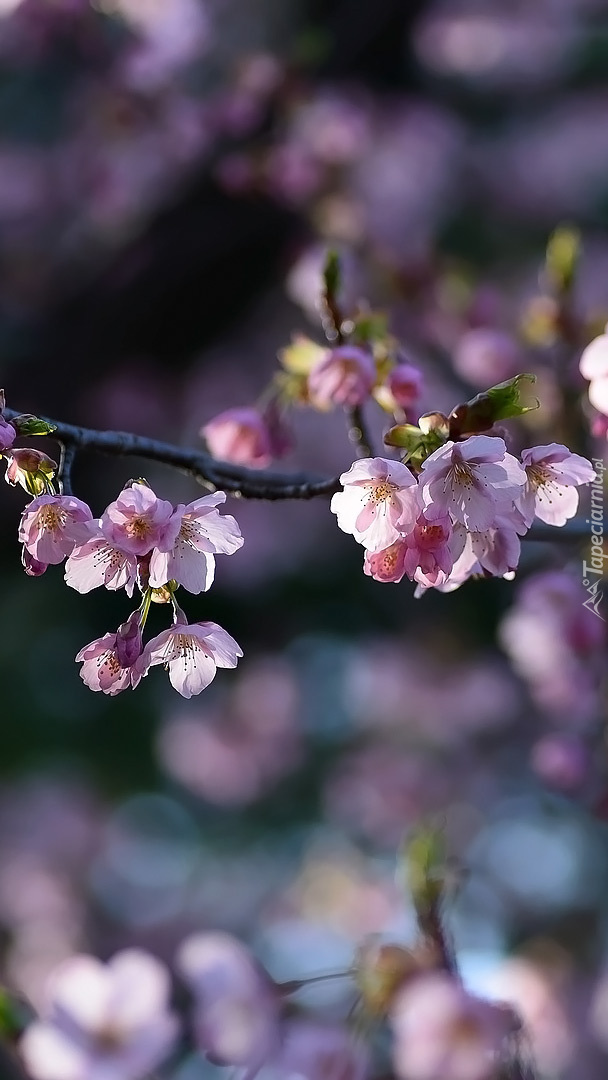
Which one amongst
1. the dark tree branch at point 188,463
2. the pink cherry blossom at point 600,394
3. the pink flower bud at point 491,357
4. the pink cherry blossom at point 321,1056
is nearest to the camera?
the dark tree branch at point 188,463

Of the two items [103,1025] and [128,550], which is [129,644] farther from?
[103,1025]

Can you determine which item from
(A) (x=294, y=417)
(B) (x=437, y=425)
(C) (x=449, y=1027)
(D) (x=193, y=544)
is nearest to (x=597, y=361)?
(B) (x=437, y=425)

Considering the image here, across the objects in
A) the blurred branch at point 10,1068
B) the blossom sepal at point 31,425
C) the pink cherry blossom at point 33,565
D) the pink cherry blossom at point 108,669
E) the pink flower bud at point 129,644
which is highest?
the blossom sepal at point 31,425

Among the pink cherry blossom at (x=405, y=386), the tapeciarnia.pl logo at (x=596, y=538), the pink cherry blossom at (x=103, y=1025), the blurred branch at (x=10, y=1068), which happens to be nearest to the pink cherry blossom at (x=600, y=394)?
the tapeciarnia.pl logo at (x=596, y=538)

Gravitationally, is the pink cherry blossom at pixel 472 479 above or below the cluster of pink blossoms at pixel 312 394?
above

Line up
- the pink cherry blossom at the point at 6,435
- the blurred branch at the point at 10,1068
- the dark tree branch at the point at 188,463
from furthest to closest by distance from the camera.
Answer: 1. the blurred branch at the point at 10,1068
2. the dark tree branch at the point at 188,463
3. the pink cherry blossom at the point at 6,435

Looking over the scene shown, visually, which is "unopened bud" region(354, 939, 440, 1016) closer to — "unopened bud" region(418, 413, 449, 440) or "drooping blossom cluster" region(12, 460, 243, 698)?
"drooping blossom cluster" region(12, 460, 243, 698)

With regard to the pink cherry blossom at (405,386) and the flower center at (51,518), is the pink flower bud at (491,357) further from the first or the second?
the flower center at (51,518)
